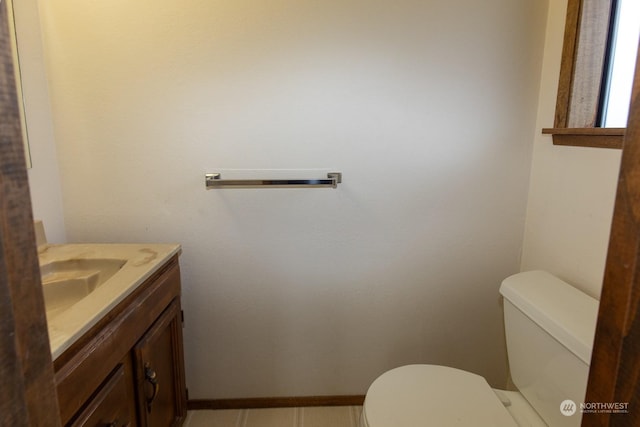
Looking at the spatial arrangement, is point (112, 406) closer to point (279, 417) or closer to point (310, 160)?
point (279, 417)

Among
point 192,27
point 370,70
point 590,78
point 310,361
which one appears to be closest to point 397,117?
point 370,70

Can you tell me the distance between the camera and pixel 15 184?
361 mm

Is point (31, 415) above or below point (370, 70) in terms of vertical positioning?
below

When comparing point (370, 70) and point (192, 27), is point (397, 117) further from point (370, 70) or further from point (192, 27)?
point (192, 27)

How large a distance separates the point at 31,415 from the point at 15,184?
0.76ft

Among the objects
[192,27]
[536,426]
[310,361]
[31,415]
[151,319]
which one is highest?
[192,27]

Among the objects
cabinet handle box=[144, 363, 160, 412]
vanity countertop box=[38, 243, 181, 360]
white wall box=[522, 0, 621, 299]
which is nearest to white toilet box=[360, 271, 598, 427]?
white wall box=[522, 0, 621, 299]

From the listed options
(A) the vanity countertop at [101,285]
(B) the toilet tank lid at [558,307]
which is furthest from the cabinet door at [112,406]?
(B) the toilet tank lid at [558,307]

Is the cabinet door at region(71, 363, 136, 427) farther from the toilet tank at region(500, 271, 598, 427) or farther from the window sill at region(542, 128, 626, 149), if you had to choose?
the window sill at region(542, 128, 626, 149)

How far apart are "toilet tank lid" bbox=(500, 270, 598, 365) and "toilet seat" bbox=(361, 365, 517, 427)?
0.95 feet

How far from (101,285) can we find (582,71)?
1630 millimetres

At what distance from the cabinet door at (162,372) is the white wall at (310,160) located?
8.0 inches

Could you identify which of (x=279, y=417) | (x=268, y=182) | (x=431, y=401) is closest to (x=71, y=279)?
(x=268, y=182)

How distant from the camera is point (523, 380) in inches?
48.4
